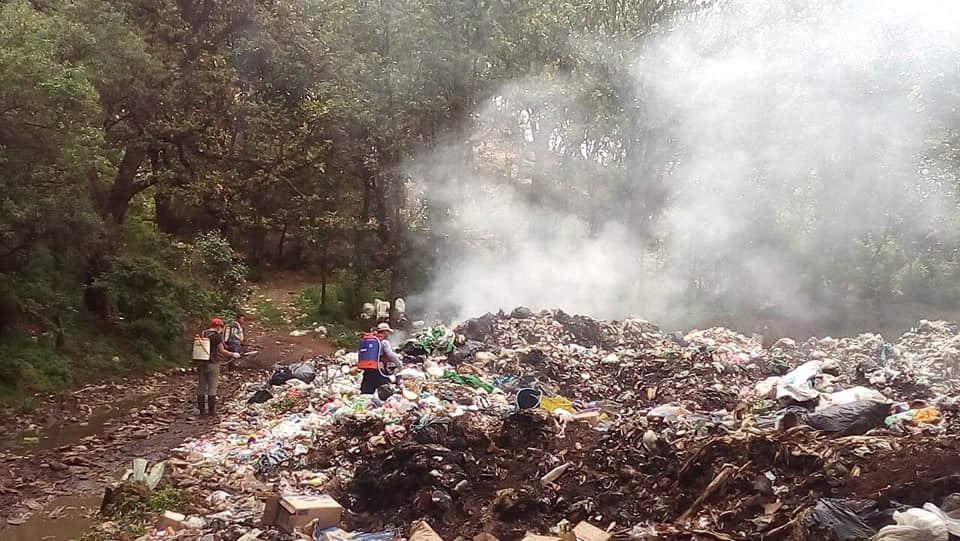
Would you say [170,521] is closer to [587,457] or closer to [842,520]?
[587,457]

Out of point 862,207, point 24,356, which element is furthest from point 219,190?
point 862,207

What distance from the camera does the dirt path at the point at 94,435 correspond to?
20.1 feet

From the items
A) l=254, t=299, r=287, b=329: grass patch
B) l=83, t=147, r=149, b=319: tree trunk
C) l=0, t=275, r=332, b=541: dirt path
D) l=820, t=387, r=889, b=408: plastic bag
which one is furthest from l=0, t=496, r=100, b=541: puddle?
l=254, t=299, r=287, b=329: grass patch

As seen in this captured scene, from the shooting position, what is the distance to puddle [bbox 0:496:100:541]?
5.18 meters

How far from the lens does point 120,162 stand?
1218 centimetres

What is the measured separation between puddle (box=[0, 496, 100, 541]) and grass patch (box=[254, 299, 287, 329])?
8.50 m

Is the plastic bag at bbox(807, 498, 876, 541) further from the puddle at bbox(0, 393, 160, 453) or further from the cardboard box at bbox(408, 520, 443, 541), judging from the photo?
the puddle at bbox(0, 393, 160, 453)

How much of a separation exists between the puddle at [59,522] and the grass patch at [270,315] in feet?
27.9

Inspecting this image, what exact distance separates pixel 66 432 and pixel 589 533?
624 cm

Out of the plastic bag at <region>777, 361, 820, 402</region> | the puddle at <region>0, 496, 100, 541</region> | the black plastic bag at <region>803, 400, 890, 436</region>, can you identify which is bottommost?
the puddle at <region>0, 496, 100, 541</region>

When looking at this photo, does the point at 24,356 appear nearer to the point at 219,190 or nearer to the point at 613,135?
the point at 219,190

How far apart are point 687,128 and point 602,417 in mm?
10656

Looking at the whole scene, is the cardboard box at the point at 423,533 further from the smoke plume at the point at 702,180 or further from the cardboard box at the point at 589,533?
the smoke plume at the point at 702,180

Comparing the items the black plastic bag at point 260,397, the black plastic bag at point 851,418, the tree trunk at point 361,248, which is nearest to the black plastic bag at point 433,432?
the black plastic bag at point 851,418
